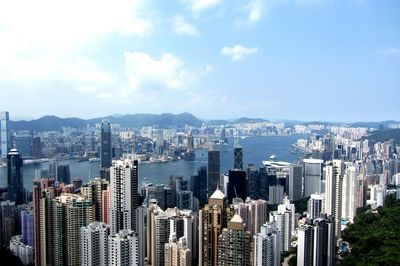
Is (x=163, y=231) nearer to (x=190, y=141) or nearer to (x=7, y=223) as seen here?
(x=7, y=223)

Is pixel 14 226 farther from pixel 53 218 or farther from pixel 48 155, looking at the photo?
pixel 48 155

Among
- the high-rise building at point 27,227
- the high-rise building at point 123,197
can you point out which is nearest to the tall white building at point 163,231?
the high-rise building at point 123,197

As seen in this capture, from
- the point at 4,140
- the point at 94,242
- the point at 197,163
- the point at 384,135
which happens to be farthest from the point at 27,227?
the point at 384,135

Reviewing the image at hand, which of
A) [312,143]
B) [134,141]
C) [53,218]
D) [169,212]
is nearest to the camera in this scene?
[53,218]

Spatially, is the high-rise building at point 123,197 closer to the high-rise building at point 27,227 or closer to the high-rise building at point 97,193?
the high-rise building at point 97,193

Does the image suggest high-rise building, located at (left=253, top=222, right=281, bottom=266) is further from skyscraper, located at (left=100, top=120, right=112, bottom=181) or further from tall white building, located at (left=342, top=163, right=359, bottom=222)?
skyscraper, located at (left=100, top=120, right=112, bottom=181)

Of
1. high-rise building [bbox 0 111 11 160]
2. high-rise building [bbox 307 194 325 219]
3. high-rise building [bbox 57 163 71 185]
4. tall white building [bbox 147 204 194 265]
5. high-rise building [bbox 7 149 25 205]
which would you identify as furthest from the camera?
A: high-rise building [bbox 57 163 71 185]

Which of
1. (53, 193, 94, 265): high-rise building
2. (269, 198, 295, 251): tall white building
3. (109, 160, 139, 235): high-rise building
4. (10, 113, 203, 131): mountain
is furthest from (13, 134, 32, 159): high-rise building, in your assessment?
(269, 198, 295, 251): tall white building

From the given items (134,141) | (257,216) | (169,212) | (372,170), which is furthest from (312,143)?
(169,212)
